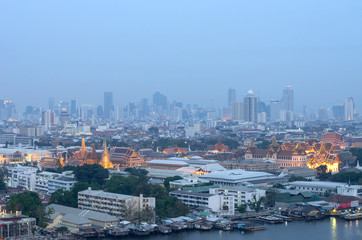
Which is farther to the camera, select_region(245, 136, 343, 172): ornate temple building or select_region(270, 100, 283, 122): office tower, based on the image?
select_region(270, 100, 283, 122): office tower

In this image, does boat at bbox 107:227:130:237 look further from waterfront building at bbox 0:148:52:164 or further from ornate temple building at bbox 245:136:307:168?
waterfront building at bbox 0:148:52:164

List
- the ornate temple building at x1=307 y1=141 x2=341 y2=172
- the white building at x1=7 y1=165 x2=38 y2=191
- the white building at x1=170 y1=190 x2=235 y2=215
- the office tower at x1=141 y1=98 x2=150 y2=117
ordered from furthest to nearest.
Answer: the office tower at x1=141 y1=98 x2=150 y2=117 → the ornate temple building at x1=307 y1=141 x2=341 y2=172 → the white building at x1=7 y1=165 x2=38 y2=191 → the white building at x1=170 y1=190 x2=235 y2=215

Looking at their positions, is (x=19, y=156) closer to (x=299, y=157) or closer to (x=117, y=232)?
(x=299, y=157)

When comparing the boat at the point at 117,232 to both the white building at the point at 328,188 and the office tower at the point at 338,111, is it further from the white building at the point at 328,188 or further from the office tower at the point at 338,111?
the office tower at the point at 338,111

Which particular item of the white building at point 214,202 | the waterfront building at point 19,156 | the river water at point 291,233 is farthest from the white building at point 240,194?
the waterfront building at point 19,156

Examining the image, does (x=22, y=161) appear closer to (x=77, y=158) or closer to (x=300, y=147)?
(x=77, y=158)

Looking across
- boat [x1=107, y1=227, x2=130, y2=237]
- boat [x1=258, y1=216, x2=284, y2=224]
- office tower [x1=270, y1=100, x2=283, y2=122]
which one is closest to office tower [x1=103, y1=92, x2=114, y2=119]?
office tower [x1=270, y1=100, x2=283, y2=122]
